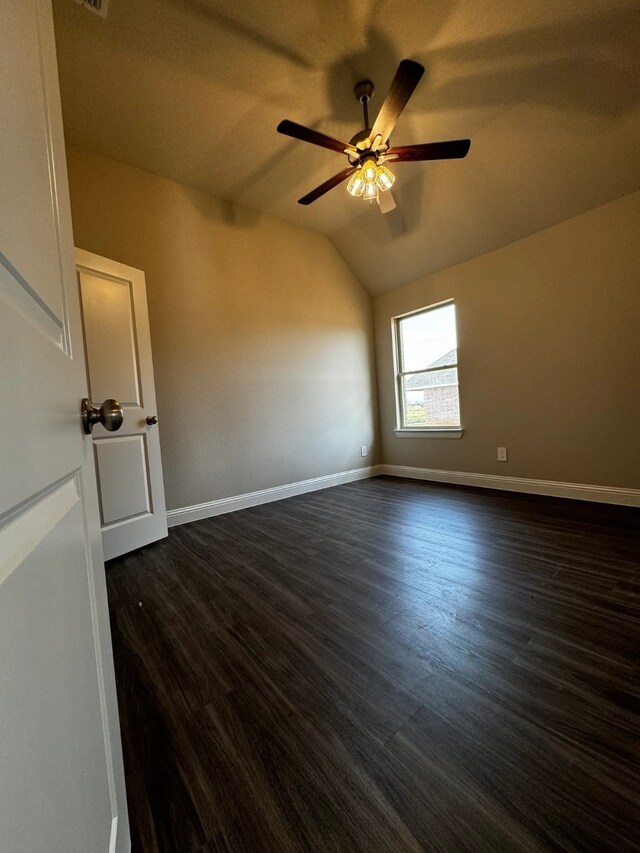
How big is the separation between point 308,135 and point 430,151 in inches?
27.8

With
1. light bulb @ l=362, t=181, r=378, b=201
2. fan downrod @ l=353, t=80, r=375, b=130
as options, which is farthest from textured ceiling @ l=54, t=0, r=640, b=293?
light bulb @ l=362, t=181, r=378, b=201

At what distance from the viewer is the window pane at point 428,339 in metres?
3.56

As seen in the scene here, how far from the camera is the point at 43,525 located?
34cm

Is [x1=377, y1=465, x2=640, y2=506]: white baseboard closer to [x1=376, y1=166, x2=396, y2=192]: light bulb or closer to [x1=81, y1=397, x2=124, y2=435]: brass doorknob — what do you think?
[x1=376, y1=166, x2=396, y2=192]: light bulb

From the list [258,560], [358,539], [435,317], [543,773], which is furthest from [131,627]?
[435,317]

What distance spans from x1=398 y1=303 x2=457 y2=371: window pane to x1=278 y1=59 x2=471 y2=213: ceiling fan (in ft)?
5.66

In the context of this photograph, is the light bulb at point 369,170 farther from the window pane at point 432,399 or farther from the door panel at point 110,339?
the window pane at point 432,399

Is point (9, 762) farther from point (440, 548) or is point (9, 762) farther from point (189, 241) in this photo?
point (189, 241)

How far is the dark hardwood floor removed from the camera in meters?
0.70

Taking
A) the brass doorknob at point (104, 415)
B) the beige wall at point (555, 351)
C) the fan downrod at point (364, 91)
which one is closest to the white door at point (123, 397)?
the brass doorknob at point (104, 415)

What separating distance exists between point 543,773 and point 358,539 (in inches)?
57.7

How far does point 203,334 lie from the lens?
291 cm

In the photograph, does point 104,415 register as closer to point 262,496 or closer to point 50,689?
point 50,689

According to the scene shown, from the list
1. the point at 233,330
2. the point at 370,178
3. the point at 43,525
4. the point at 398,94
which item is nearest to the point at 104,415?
the point at 43,525
